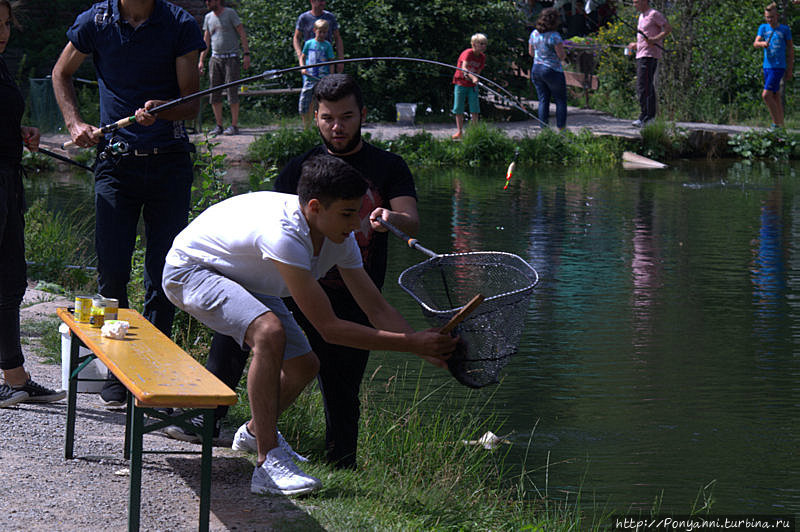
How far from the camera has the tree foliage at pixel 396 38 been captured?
65.8ft

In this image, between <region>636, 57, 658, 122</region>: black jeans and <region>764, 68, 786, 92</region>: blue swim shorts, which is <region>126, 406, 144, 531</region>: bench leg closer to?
<region>636, 57, 658, 122</region>: black jeans

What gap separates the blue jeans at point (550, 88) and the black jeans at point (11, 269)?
42.7 feet

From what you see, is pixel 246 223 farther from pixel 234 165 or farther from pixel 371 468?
Answer: pixel 234 165

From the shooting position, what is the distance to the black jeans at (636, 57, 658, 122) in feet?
58.8

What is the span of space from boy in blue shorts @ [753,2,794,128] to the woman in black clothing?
15.0 meters

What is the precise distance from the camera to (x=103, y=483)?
430 centimetres

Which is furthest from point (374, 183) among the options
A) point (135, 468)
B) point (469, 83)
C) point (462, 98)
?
point (469, 83)

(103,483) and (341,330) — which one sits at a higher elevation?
(341,330)

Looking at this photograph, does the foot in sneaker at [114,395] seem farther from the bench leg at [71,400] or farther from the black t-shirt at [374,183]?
the black t-shirt at [374,183]

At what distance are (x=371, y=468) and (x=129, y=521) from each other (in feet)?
4.39

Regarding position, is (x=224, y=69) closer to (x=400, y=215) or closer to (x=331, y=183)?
(x=400, y=215)

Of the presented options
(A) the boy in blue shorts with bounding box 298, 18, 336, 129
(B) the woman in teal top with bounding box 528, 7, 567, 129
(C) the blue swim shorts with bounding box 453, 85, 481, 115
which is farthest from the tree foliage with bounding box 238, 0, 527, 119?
(A) the boy in blue shorts with bounding box 298, 18, 336, 129

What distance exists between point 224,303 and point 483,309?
94cm

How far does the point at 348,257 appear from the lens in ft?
13.8
